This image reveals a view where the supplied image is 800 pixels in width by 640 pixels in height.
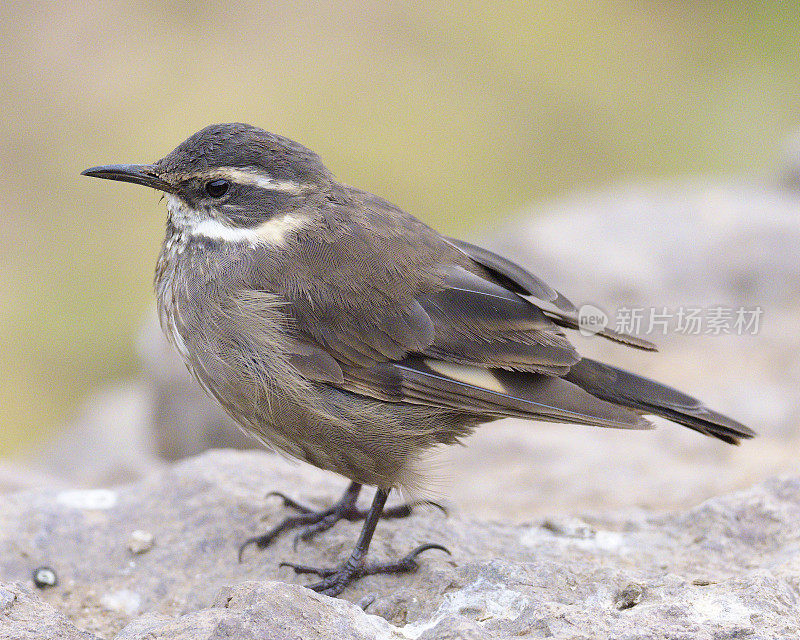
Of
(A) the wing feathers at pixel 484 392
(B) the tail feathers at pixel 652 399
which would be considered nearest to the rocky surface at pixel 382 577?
(B) the tail feathers at pixel 652 399

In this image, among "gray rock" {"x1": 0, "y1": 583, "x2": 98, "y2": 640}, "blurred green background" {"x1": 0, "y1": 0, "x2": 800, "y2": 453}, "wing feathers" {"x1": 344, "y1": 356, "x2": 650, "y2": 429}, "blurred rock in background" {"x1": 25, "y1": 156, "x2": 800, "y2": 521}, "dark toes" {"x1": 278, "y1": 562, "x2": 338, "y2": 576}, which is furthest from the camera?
"blurred green background" {"x1": 0, "y1": 0, "x2": 800, "y2": 453}

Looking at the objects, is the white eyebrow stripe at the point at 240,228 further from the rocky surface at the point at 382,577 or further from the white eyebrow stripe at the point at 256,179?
the rocky surface at the point at 382,577

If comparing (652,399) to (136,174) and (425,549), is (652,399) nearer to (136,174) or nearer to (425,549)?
(425,549)

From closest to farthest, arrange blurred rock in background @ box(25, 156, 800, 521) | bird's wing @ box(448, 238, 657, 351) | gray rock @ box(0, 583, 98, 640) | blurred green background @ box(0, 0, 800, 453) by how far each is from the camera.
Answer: gray rock @ box(0, 583, 98, 640), bird's wing @ box(448, 238, 657, 351), blurred rock in background @ box(25, 156, 800, 521), blurred green background @ box(0, 0, 800, 453)

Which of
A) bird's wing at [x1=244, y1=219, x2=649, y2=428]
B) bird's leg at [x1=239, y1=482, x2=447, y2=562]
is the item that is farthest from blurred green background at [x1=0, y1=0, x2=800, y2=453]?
bird's wing at [x1=244, y1=219, x2=649, y2=428]

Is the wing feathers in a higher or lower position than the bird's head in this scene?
lower

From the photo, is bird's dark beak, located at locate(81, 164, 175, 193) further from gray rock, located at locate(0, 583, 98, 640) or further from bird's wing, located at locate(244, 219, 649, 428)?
gray rock, located at locate(0, 583, 98, 640)

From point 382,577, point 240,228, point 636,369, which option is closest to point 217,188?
point 240,228
